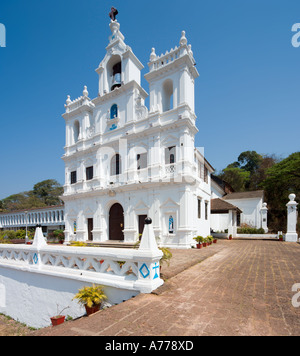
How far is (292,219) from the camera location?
17547 mm

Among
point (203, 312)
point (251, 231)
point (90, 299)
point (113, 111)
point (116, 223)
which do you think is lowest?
point (251, 231)

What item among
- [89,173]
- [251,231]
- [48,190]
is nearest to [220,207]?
[251,231]

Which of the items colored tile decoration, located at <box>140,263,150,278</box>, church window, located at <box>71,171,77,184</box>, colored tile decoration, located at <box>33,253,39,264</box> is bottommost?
colored tile decoration, located at <box>33,253,39,264</box>

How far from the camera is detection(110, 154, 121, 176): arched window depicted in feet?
57.8

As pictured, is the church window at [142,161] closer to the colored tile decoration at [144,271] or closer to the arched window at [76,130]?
the arched window at [76,130]

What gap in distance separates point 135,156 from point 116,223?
5834 mm

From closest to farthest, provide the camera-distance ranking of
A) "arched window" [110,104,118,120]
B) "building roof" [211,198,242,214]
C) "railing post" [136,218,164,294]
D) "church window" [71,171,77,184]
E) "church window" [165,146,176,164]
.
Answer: "railing post" [136,218,164,294] → "church window" [165,146,176,164] → "arched window" [110,104,118,120] → "church window" [71,171,77,184] → "building roof" [211,198,242,214]

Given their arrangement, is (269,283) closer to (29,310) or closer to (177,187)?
(29,310)

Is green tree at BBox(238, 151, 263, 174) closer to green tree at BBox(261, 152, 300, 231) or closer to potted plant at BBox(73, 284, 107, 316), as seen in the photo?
green tree at BBox(261, 152, 300, 231)

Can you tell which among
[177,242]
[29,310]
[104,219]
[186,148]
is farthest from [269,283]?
[104,219]

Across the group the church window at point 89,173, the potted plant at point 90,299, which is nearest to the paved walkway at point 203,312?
the potted plant at point 90,299

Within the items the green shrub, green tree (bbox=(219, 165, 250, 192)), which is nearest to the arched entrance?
the green shrub

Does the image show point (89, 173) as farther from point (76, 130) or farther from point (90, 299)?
point (90, 299)

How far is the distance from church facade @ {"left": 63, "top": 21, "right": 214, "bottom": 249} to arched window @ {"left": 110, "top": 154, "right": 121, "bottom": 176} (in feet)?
0.09
